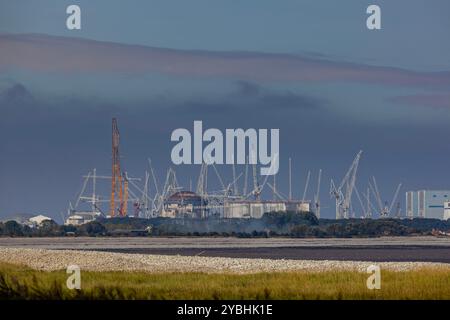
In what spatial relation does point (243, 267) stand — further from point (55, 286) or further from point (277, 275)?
point (55, 286)

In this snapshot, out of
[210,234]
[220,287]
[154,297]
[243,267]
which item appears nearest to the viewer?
[154,297]

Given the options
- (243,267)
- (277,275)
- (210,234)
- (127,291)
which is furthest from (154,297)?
(210,234)

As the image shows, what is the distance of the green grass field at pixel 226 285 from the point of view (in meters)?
50.8

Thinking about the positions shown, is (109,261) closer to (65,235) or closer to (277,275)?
(277,275)

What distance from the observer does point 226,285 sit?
190 feet

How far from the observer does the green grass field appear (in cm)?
5078

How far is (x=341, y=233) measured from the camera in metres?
188
